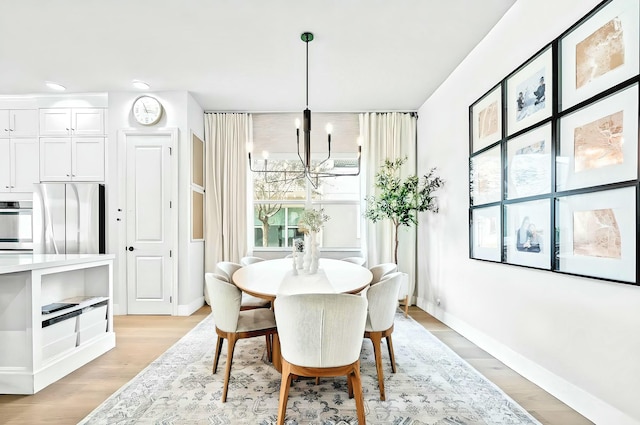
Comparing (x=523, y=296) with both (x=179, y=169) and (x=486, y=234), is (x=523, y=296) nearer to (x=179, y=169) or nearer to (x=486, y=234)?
(x=486, y=234)

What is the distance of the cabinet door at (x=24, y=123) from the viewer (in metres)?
4.26

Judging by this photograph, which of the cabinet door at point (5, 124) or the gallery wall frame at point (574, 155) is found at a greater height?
the cabinet door at point (5, 124)

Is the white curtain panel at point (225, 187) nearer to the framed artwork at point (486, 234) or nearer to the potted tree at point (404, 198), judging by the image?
the potted tree at point (404, 198)

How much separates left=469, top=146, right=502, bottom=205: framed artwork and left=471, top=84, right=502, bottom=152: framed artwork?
107 millimetres

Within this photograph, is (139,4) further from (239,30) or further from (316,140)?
(316,140)

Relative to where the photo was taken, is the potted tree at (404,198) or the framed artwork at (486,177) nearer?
the framed artwork at (486,177)

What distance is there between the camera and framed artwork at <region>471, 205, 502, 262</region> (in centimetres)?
279

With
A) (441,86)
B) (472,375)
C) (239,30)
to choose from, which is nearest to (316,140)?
(441,86)

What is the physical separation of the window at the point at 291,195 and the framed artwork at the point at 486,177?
1917mm

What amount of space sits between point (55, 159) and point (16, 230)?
0.99 m

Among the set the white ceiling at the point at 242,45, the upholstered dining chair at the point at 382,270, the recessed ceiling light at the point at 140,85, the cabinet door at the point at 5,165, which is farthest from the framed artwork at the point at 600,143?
the cabinet door at the point at 5,165

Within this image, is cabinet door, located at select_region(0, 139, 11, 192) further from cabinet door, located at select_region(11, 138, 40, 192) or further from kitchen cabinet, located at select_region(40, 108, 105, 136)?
kitchen cabinet, located at select_region(40, 108, 105, 136)

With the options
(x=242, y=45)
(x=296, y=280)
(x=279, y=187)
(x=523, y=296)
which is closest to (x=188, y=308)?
(x=279, y=187)

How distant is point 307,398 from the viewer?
212 centimetres
